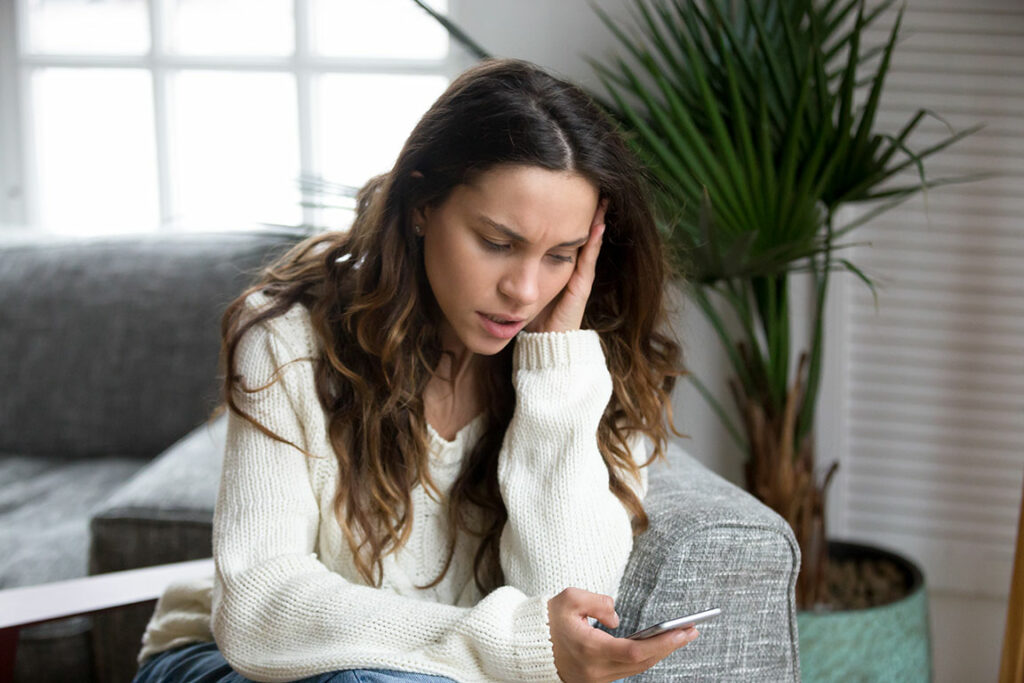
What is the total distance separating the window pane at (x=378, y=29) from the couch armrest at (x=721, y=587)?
68.9 inches

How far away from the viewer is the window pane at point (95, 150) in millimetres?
2742

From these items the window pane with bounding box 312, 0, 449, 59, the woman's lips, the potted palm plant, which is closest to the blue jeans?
the woman's lips

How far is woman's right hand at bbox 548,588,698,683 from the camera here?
96 cm

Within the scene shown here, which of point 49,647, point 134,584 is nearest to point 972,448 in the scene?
point 134,584

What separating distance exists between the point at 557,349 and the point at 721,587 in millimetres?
342

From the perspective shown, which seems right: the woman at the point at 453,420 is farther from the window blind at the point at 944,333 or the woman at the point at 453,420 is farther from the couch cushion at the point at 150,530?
the window blind at the point at 944,333

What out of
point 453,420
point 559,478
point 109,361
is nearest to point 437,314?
point 453,420

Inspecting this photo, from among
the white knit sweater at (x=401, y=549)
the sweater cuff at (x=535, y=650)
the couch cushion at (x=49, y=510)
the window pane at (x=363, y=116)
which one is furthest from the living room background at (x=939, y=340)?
the sweater cuff at (x=535, y=650)

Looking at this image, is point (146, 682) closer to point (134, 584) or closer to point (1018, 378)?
point (134, 584)

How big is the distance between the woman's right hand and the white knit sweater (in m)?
0.02

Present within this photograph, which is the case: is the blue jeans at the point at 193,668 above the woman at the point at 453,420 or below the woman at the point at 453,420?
below

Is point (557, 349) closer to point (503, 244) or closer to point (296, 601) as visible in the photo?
point (503, 244)

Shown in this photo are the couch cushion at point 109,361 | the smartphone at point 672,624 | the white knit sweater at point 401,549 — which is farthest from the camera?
the couch cushion at point 109,361

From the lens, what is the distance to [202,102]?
270 centimetres
